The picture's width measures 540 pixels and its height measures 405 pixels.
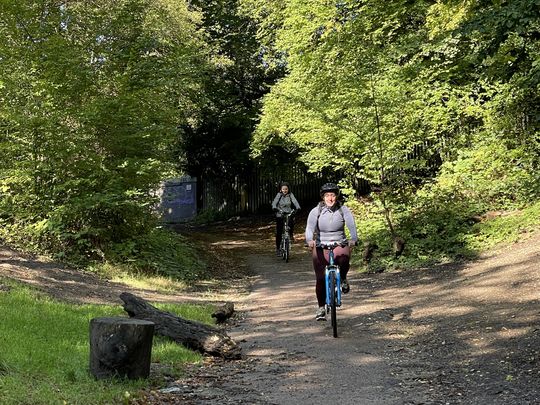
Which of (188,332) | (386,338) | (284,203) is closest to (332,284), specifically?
(386,338)

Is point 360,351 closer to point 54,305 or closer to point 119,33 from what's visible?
point 54,305

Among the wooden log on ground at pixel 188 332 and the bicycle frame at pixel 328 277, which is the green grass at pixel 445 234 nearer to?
the bicycle frame at pixel 328 277

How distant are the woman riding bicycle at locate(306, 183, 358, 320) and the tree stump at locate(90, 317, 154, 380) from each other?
315 cm

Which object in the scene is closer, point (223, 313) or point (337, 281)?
point (337, 281)

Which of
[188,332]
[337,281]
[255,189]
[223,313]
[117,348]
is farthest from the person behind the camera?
[255,189]

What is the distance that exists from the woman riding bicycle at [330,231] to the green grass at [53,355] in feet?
7.06

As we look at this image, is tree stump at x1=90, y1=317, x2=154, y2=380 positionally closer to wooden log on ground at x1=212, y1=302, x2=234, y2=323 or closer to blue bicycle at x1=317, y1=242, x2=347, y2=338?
blue bicycle at x1=317, y1=242, x2=347, y2=338

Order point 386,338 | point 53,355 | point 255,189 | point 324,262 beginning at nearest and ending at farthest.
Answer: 1. point 53,355
2. point 386,338
3. point 324,262
4. point 255,189

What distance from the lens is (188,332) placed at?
7.24 metres

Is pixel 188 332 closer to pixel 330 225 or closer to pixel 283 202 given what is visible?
pixel 330 225

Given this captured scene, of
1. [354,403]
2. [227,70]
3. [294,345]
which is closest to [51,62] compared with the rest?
[294,345]

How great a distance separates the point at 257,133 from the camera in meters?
24.4

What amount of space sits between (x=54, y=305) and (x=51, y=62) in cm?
704

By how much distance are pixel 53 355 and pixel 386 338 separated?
4047 mm
